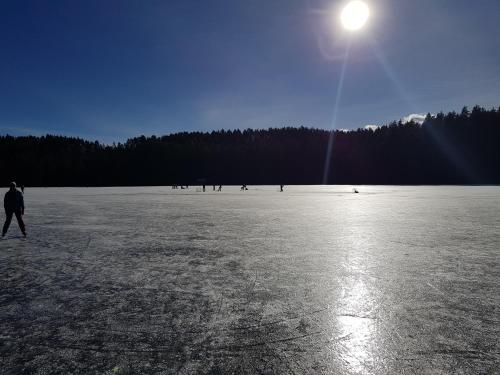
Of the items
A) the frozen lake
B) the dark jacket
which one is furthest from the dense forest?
the frozen lake

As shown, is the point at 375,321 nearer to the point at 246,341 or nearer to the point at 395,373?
the point at 395,373

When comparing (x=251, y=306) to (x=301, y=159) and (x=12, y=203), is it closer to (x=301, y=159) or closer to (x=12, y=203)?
(x=12, y=203)

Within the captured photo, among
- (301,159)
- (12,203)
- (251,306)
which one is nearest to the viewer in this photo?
(251,306)

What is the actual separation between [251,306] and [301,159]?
10798 cm

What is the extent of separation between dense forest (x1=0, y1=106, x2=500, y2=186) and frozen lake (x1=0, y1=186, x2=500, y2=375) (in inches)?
3562

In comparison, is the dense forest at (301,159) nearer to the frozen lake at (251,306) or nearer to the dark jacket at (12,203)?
the dark jacket at (12,203)

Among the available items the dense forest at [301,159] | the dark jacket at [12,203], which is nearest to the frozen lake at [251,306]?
the dark jacket at [12,203]

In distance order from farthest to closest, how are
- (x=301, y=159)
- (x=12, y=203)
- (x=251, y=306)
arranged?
(x=301, y=159)
(x=12, y=203)
(x=251, y=306)

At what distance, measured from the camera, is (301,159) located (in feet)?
363

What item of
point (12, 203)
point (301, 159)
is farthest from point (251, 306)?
point (301, 159)

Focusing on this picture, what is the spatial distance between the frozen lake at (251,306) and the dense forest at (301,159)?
297 ft

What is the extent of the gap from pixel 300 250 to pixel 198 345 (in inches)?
182

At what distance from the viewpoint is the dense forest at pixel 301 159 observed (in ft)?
321

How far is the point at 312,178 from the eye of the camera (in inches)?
4058
